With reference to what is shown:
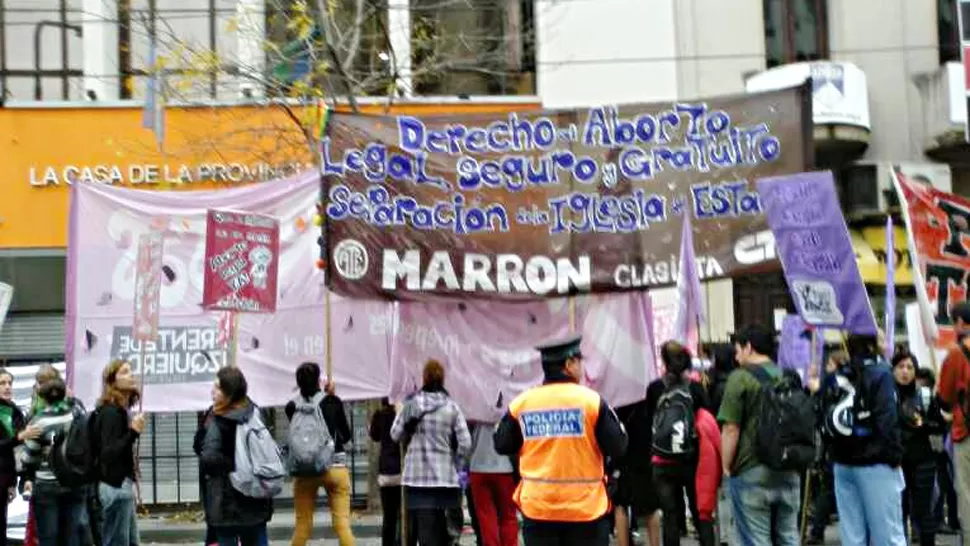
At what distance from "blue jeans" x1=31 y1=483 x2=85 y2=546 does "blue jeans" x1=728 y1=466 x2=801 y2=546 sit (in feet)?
15.5

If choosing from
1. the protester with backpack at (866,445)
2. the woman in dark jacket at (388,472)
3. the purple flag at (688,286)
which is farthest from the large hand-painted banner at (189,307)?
the protester with backpack at (866,445)

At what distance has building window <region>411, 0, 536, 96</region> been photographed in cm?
2248

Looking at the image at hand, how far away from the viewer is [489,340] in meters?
10.8

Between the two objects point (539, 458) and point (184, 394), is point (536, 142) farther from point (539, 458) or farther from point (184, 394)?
point (184, 394)

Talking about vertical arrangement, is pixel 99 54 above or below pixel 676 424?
above

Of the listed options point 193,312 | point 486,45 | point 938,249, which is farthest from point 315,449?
point 486,45

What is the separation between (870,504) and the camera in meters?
9.54

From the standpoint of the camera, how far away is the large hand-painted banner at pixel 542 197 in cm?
1021

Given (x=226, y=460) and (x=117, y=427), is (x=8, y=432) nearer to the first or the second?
(x=117, y=427)

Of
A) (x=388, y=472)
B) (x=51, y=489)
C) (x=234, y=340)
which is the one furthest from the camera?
(x=388, y=472)

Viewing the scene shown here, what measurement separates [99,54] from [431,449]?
14056mm

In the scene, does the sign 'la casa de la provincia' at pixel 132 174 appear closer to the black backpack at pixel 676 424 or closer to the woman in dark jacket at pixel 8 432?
the woman in dark jacket at pixel 8 432

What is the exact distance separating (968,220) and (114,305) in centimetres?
699

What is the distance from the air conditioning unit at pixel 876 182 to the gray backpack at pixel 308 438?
13325 millimetres
